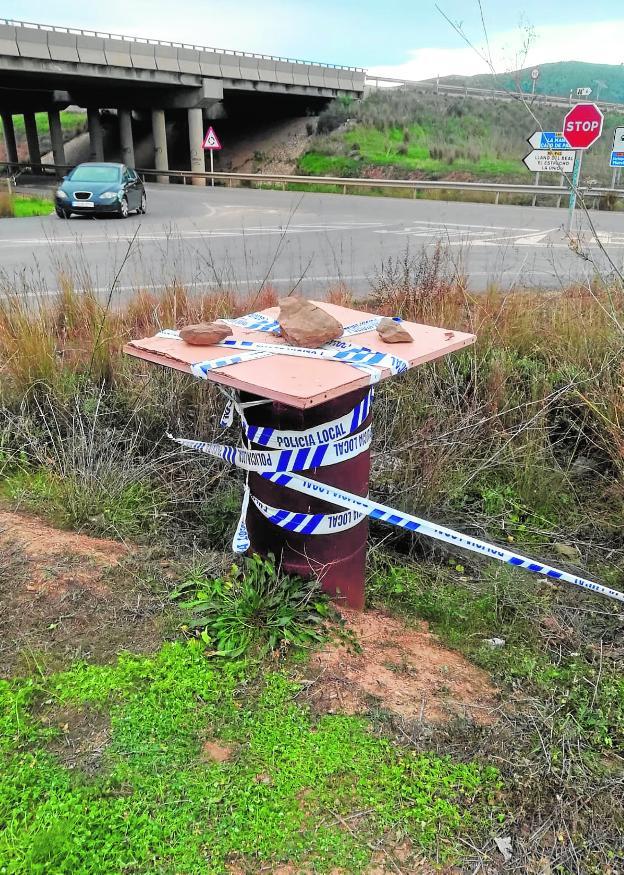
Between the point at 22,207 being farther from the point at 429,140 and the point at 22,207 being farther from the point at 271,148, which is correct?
the point at 429,140

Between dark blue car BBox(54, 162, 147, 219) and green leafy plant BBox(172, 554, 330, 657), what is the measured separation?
14.1 metres

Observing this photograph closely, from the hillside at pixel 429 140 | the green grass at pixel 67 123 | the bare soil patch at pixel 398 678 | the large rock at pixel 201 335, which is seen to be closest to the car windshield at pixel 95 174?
the large rock at pixel 201 335

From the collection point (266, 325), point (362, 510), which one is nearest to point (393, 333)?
point (266, 325)

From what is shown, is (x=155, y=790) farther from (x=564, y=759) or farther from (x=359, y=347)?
(x=359, y=347)

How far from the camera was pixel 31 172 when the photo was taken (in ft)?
119

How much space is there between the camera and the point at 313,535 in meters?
2.59

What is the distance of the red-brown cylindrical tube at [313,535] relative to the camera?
7.99 ft

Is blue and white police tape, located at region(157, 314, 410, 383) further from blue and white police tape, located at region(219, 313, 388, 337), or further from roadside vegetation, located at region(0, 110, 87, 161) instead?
roadside vegetation, located at region(0, 110, 87, 161)

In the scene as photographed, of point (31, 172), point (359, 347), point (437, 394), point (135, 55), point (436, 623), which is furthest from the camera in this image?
point (31, 172)

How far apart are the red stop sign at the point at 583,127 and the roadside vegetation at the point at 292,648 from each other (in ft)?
20.4

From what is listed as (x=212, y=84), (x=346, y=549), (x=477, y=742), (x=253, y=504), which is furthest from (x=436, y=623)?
(x=212, y=84)

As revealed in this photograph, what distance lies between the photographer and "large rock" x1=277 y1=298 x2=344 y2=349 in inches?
100

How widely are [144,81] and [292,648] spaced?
32637 millimetres

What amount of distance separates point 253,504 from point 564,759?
1406 millimetres
